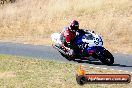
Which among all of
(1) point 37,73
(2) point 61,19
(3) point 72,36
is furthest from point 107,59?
(2) point 61,19

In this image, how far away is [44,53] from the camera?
975 inches

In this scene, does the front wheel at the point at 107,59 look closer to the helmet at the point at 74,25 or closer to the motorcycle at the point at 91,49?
the motorcycle at the point at 91,49

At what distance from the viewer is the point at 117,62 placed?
862 inches

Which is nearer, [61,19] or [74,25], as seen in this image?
[74,25]

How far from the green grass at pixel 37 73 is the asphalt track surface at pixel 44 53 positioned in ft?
3.73

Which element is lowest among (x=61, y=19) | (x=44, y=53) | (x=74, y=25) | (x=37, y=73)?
(x=44, y=53)

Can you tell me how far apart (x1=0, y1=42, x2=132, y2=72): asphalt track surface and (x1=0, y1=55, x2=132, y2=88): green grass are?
114 cm

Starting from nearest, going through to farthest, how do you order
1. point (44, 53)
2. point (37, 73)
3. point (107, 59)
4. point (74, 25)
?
point (37, 73)
point (107, 59)
point (74, 25)
point (44, 53)

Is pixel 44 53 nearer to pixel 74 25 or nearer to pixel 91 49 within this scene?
pixel 74 25

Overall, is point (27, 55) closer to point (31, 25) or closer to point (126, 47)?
point (126, 47)

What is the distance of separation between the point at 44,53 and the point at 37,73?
598 cm

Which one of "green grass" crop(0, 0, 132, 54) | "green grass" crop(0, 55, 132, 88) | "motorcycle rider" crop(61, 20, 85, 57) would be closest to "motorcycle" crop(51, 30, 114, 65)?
"motorcycle rider" crop(61, 20, 85, 57)

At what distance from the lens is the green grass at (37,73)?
16.5 metres

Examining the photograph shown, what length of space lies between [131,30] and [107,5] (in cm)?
694
